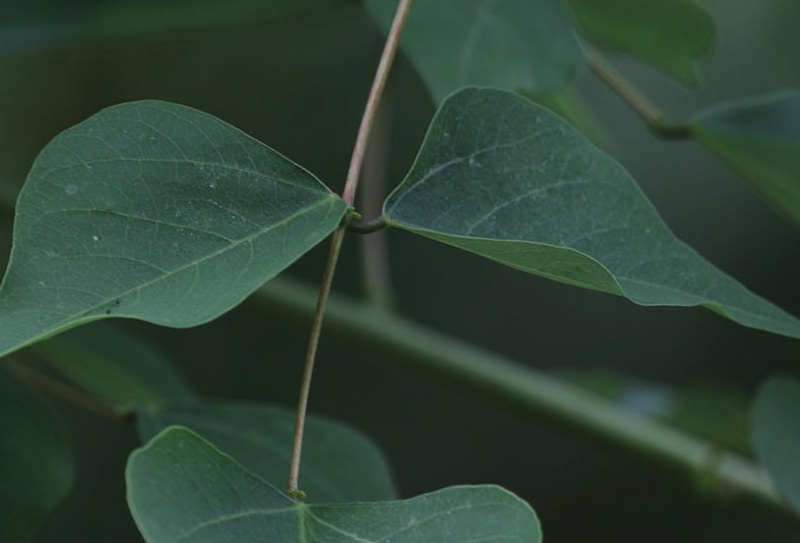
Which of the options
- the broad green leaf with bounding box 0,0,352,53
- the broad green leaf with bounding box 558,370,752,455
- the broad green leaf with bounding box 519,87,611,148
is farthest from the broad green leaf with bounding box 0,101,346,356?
the broad green leaf with bounding box 558,370,752,455

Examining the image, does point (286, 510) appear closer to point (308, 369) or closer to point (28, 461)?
point (308, 369)

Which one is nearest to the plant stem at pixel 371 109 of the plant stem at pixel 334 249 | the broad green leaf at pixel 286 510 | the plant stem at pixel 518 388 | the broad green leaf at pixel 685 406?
the plant stem at pixel 334 249

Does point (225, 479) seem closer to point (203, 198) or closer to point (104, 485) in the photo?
point (203, 198)

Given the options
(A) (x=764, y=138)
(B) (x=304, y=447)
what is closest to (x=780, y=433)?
(A) (x=764, y=138)

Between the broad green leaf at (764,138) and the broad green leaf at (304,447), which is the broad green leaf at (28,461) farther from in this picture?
the broad green leaf at (764,138)

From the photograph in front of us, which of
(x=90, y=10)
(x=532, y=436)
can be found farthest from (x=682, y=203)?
(x=90, y=10)

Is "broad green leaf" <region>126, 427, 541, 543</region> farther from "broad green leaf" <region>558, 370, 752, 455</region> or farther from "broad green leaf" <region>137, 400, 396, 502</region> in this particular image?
"broad green leaf" <region>558, 370, 752, 455</region>
